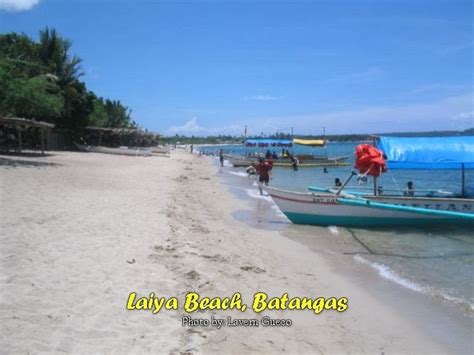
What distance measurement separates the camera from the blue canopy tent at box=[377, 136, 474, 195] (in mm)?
13352

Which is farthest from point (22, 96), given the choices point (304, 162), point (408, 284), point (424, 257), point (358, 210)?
point (304, 162)

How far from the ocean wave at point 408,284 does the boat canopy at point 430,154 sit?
5240 millimetres

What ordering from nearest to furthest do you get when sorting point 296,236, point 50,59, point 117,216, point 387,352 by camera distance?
1. point 387,352
2. point 117,216
3. point 296,236
4. point 50,59

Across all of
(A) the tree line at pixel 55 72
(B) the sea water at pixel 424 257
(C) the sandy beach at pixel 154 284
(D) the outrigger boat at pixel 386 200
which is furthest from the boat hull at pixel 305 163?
(C) the sandy beach at pixel 154 284

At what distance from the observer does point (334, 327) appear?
569 cm

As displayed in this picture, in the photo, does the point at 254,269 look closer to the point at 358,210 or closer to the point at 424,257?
the point at 424,257

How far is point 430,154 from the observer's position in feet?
44.4

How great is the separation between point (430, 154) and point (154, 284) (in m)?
10.7

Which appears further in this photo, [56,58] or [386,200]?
[56,58]

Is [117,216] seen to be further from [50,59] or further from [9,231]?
[50,59]

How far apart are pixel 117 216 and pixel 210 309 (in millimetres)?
5017

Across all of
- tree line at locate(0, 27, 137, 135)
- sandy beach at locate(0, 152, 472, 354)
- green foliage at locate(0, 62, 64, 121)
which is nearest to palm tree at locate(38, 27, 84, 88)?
tree line at locate(0, 27, 137, 135)

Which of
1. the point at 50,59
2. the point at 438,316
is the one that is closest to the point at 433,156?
the point at 438,316

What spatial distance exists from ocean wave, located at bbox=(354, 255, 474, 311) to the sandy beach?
0.57 meters
